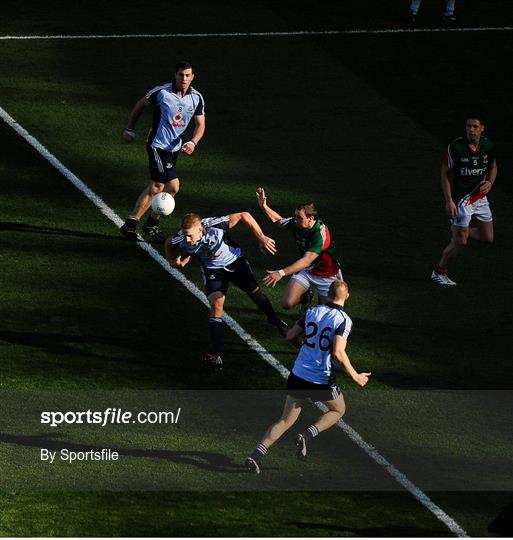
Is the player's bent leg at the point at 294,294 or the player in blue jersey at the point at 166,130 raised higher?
the player in blue jersey at the point at 166,130

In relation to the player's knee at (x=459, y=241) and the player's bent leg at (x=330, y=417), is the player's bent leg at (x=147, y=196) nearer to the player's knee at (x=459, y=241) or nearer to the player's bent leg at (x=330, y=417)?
the player's knee at (x=459, y=241)

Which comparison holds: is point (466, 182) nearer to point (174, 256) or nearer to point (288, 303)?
point (288, 303)

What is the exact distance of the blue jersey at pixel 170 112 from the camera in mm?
23328

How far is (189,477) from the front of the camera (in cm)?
1684

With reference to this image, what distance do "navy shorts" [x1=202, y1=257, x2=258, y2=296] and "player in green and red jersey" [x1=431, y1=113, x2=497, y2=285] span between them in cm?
346

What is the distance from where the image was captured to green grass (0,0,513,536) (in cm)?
1638

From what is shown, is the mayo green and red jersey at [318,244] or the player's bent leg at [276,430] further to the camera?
the mayo green and red jersey at [318,244]

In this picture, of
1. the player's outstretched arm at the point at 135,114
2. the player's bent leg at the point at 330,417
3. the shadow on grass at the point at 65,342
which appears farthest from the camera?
the player's outstretched arm at the point at 135,114

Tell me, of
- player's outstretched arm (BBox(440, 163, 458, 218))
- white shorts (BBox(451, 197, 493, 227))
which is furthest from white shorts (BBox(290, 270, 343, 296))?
white shorts (BBox(451, 197, 493, 227))

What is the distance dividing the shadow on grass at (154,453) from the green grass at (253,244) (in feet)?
0.21

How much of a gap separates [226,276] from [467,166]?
4.33 m

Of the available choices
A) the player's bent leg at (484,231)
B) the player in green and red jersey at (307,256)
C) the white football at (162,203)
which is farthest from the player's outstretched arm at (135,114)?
the player's bent leg at (484,231)

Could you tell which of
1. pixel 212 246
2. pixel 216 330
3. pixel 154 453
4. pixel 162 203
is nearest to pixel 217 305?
pixel 216 330

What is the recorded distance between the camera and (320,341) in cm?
1661
